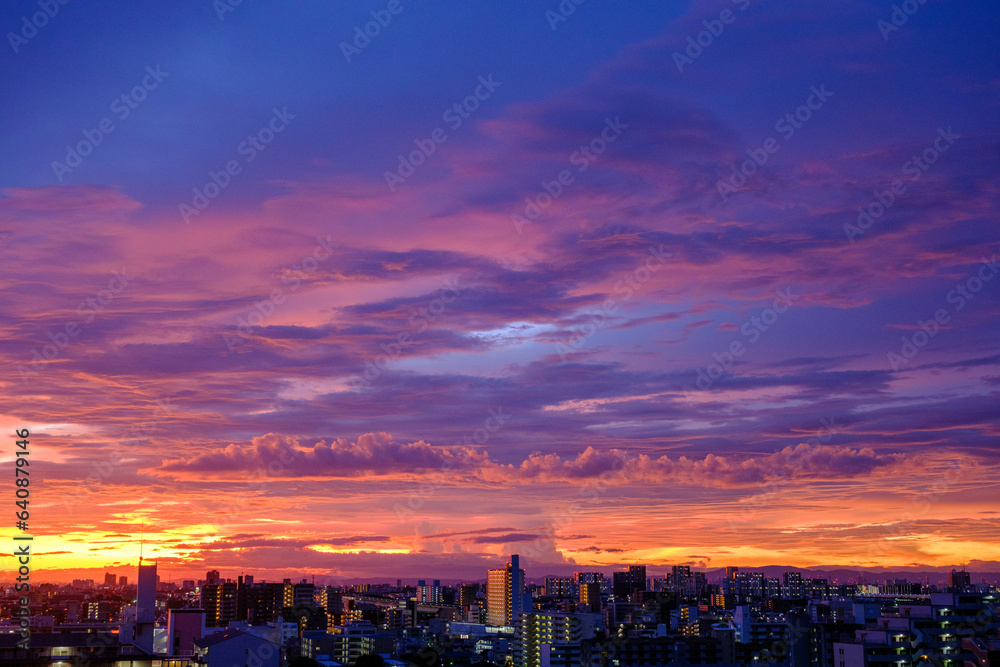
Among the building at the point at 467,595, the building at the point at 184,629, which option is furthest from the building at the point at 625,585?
the building at the point at 184,629

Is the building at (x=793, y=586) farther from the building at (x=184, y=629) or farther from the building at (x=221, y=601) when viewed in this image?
the building at (x=184, y=629)

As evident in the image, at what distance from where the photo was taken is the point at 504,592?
5876 inches

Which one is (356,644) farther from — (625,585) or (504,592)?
(625,585)

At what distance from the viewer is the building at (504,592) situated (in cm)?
14588

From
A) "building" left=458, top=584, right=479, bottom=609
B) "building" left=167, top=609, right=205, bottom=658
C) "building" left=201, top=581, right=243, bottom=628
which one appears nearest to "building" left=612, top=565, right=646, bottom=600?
"building" left=458, top=584, right=479, bottom=609

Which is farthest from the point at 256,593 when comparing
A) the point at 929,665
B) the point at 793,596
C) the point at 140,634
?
the point at 929,665

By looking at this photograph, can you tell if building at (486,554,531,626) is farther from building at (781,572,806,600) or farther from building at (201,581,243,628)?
building at (781,572,806,600)

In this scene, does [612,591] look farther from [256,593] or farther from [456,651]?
[456,651]

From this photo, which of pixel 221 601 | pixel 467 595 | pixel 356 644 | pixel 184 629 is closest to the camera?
pixel 184 629

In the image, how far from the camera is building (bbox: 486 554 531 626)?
145875 millimetres

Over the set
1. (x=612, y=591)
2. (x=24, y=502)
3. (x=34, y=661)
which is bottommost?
(x=612, y=591)

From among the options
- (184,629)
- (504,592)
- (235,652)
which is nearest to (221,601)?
(504,592)

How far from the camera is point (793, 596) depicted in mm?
162125

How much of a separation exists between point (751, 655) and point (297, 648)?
46502 mm
